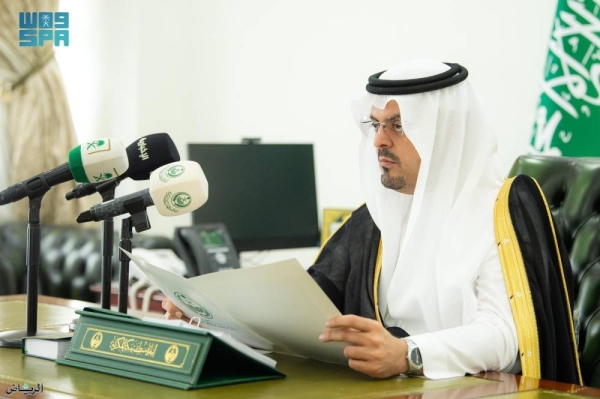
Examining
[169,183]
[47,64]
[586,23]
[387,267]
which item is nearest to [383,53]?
[586,23]

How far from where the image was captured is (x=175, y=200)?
5.77 ft

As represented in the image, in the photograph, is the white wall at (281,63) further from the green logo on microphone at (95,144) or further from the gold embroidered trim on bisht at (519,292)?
the green logo on microphone at (95,144)

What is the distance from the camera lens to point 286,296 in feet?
5.32

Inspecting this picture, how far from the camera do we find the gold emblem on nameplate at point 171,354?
152 centimetres

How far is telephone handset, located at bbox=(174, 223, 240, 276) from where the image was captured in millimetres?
3781

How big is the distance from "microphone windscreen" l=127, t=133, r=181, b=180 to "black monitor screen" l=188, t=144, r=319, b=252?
2.05 metres

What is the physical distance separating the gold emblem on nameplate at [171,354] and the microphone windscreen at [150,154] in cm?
56

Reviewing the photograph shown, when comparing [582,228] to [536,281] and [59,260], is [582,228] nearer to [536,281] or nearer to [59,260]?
[536,281]

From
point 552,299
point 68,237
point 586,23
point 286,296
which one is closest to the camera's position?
point 286,296

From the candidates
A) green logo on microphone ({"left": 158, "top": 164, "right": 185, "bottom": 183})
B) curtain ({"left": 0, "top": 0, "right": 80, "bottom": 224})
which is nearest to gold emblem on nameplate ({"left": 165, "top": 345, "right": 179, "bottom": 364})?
green logo on microphone ({"left": 158, "top": 164, "right": 185, "bottom": 183})

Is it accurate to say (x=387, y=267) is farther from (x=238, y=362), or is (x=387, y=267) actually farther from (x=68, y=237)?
(x=68, y=237)

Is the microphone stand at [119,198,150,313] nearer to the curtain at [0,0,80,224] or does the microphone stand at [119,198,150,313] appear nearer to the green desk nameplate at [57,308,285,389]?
the green desk nameplate at [57,308,285,389]

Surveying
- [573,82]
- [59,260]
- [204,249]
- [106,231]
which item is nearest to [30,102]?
[59,260]

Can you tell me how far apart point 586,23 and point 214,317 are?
2.41 metres
